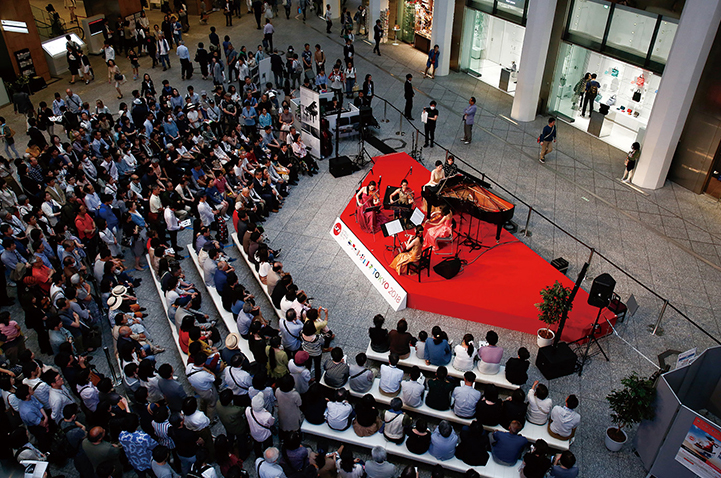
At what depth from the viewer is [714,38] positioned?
1243cm

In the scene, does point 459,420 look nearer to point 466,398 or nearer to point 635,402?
point 466,398

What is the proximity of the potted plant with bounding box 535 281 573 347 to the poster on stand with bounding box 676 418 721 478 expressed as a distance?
2.50 metres

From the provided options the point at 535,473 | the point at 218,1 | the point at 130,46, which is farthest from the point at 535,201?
the point at 218,1

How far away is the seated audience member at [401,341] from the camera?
862cm

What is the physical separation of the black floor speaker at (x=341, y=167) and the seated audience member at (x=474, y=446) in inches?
350

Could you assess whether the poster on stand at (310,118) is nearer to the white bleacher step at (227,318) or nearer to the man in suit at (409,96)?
the man in suit at (409,96)

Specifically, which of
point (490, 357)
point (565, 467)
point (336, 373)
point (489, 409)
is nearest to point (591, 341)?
point (490, 357)

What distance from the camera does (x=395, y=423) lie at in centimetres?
727

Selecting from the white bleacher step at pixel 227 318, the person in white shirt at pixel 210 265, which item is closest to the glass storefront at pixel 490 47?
the person in white shirt at pixel 210 265

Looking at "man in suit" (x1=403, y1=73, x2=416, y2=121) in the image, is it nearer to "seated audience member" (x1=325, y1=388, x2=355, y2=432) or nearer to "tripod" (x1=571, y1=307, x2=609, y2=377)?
"tripod" (x1=571, y1=307, x2=609, y2=377)

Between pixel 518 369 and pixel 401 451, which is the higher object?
pixel 518 369

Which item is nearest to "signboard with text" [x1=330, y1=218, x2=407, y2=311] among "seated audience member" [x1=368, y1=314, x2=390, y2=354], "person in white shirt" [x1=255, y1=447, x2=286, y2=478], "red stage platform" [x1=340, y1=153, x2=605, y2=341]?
"red stage platform" [x1=340, y1=153, x2=605, y2=341]

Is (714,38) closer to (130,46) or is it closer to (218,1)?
(130,46)

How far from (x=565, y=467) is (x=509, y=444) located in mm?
697
